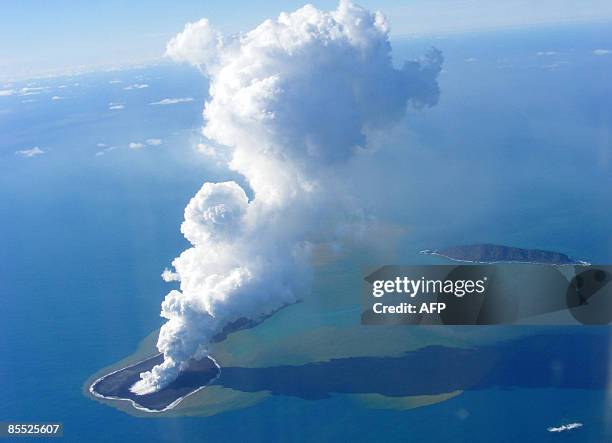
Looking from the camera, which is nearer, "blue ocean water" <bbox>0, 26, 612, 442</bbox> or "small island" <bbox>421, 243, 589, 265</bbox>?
"blue ocean water" <bbox>0, 26, 612, 442</bbox>

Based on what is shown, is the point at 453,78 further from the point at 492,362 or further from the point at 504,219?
the point at 492,362

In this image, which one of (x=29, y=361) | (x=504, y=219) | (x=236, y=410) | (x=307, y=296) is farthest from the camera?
(x=504, y=219)

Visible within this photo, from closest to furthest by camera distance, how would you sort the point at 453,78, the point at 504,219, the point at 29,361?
the point at 29,361 → the point at 504,219 → the point at 453,78

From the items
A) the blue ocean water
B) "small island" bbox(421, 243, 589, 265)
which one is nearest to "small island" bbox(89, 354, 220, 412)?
the blue ocean water

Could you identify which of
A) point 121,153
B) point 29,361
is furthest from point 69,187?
point 29,361
